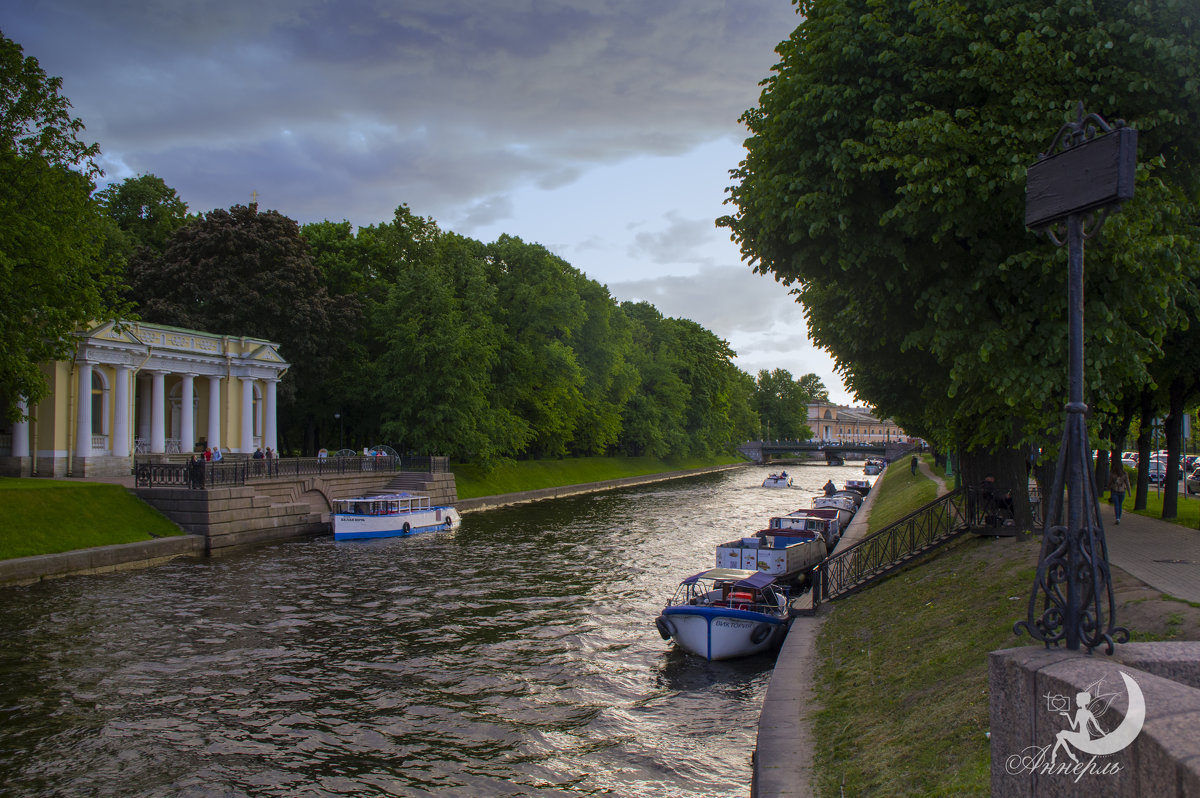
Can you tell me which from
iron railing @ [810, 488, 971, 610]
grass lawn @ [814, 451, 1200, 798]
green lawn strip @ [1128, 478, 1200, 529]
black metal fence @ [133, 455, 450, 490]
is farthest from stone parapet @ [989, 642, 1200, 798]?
black metal fence @ [133, 455, 450, 490]

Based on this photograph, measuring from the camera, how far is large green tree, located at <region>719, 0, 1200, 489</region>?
13.8 m

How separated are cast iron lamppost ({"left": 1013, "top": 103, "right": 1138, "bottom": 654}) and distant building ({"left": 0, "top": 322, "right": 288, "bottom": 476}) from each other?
35.9 meters

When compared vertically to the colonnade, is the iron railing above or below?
below

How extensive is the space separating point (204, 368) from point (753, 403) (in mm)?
139139

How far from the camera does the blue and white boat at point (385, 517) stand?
3653 cm

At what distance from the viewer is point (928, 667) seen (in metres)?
11.9

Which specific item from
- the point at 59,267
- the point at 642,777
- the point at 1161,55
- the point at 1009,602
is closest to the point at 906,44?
the point at 1161,55

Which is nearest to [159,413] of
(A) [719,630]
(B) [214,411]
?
Answer: (B) [214,411]

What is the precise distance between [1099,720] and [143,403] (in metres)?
50.8

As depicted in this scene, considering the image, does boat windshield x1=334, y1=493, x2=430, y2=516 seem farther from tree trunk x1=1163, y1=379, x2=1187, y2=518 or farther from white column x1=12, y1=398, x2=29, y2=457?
tree trunk x1=1163, y1=379, x2=1187, y2=518

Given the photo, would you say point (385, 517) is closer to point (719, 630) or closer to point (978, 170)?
point (719, 630)

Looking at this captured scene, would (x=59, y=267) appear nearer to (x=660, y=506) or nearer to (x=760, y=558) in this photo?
(x=760, y=558)

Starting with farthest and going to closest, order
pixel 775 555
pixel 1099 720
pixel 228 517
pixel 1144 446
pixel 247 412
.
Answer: pixel 247 412 < pixel 228 517 < pixel 1144 446 < pixel 775 555 < pixel 1099 720

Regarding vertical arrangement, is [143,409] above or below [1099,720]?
above
